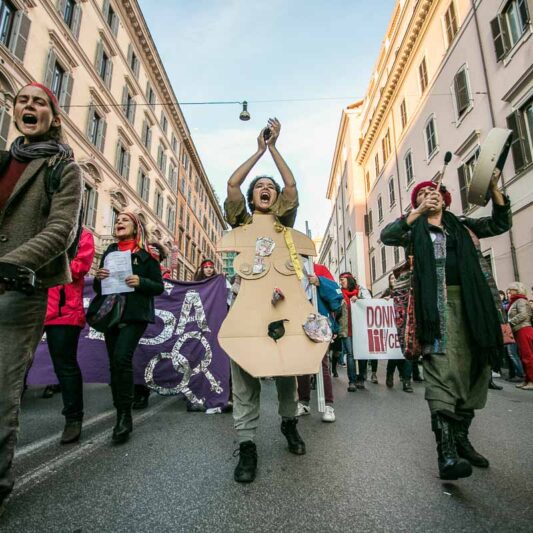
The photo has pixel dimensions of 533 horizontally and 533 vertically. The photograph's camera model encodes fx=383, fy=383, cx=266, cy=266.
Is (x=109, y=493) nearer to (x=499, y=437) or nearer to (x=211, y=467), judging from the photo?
(x=211, y=467)

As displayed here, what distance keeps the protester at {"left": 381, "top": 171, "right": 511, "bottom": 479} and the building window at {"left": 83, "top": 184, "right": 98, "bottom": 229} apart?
60.9ft

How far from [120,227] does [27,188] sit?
5.25ft

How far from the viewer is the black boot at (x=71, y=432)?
2.82 meters

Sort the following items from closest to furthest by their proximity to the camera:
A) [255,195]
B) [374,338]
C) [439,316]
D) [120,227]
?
[439,316]
[255,195]
[120,227]
[374,338]

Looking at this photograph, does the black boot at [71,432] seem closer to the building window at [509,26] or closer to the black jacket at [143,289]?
the black jacket at [143,289]

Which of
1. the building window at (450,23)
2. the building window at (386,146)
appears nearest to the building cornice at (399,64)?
the building window at (386,146)

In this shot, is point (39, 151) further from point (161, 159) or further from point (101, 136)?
point (161, 159)

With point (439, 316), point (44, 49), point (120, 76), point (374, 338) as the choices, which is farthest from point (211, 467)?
point (120, 76)

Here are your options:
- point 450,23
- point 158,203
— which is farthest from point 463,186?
point 158,203

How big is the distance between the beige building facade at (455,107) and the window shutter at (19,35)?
16.6 metres

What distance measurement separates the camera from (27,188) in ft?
6.22

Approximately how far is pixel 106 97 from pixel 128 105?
3.18 m

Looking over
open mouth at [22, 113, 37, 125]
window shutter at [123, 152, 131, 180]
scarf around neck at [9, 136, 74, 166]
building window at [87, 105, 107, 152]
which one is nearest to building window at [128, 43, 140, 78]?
window shutter at [123, 152, 131, 180]

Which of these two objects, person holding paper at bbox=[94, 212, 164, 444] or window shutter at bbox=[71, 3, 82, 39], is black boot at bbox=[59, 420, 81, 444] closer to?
person holding paper at bbox=[94, 212, 164, 444]
